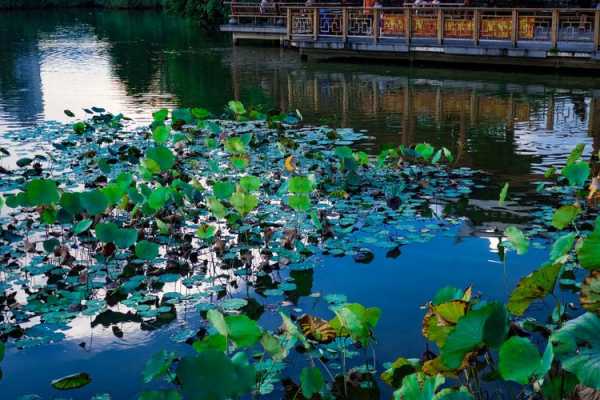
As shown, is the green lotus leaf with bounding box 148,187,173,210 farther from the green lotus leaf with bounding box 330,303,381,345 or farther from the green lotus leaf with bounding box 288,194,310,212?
the green lotus leaf with bounding box 330,303,381,345

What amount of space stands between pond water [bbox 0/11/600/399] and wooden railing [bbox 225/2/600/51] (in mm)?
764

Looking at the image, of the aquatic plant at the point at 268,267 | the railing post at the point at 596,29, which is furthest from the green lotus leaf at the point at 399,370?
the railing post at the point at 596,29

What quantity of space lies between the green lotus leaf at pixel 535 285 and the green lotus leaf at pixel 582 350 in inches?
13.4

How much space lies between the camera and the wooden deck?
46.8 feet

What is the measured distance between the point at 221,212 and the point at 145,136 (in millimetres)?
4093

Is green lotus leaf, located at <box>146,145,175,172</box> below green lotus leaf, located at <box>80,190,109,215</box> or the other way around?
the other way around

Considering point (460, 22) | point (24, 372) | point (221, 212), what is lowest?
point (24, 372)

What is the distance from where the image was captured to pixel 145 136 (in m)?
8.27

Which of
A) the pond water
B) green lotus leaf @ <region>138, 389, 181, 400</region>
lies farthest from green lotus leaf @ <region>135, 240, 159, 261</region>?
green lotus leaf @ <region>138, 389, 181, 400</region>

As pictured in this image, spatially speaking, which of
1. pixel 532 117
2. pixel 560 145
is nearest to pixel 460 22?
pixel 532 117

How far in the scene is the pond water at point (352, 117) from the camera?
3.57m

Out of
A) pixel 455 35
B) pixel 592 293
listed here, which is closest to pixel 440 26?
pixel 455 35

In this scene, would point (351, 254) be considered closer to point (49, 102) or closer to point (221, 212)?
point (221, 212)

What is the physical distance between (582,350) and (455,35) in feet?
46.7
